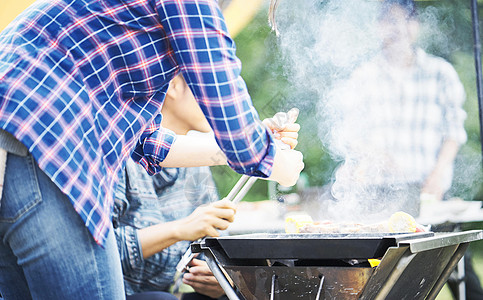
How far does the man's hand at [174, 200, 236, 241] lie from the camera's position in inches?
82.8

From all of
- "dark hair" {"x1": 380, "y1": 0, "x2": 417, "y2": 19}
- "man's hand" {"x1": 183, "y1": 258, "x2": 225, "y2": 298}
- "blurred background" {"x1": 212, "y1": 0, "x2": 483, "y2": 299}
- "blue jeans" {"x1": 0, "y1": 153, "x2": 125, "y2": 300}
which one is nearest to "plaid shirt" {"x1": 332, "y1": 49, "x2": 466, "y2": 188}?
"blurred background" {"x1": 212, "y1": 0, "x2": 483, "y2": 299}

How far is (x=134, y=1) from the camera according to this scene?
1063 mm

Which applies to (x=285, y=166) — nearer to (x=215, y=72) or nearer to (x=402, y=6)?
(x=215, y=72)

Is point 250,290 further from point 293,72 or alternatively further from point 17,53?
point 293,72

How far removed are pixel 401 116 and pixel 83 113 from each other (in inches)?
117

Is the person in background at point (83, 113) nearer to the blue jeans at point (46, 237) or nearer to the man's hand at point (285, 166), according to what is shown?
the blue jeans at point (46, 237)

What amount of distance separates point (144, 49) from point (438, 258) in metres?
1.16

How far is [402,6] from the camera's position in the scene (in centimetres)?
358

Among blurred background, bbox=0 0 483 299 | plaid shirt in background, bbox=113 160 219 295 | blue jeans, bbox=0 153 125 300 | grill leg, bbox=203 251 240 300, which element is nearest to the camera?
blue jeans, bbox=0 153 125 300

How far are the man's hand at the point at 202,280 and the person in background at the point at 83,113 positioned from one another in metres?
1.30

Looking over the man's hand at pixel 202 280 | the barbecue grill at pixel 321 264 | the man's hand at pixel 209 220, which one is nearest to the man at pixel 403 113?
the man's hand at pixel 202 280

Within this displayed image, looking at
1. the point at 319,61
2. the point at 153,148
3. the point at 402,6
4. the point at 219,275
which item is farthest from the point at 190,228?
the point at 402,6

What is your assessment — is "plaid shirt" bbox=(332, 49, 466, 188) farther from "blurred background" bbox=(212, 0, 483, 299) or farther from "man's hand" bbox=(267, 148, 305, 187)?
"man's hand" bbox=(267, 148, 305, 187)

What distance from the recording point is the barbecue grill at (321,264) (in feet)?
4.68
